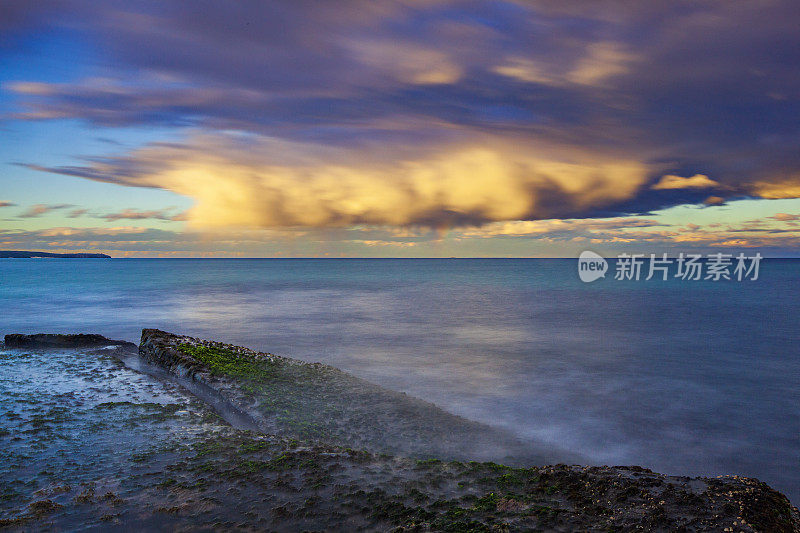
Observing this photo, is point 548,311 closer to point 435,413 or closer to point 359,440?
point 435,413

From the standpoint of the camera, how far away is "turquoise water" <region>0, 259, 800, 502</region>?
14.0 m

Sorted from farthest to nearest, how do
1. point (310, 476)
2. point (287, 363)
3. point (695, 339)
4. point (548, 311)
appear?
point (548, 311)
point (695, 339)
point (287, 363)
point (310, 476)

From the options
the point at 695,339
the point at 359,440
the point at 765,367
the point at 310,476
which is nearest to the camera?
the point at 310,476

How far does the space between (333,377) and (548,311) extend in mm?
35909

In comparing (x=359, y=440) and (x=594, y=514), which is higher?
(x=594, y=514)

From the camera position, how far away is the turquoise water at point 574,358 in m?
14.0

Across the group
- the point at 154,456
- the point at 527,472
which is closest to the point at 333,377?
the point at 154,456

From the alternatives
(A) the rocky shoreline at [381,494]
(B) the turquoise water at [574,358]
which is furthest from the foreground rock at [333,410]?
(B) the turquoise water at [574,358]

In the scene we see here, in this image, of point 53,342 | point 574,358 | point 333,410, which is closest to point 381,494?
point 333,410

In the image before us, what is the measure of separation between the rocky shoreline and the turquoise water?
4.68 m

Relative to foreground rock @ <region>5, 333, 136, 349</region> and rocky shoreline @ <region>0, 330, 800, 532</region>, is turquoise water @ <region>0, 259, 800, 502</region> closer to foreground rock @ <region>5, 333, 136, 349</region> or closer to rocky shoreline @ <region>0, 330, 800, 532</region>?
rocky shoreline @ <region>0, 330, 800, 532</region>

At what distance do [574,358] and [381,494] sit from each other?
20294mm

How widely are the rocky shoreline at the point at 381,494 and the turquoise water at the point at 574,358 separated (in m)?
4.68

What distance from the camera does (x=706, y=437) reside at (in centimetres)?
1423
